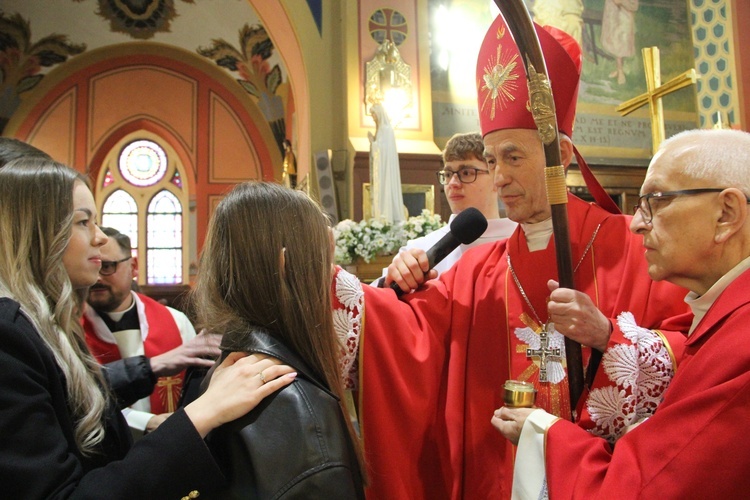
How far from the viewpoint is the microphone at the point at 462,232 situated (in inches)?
67.1

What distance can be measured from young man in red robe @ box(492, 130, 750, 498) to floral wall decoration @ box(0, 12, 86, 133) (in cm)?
1252

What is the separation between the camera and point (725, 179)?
4.20 ft

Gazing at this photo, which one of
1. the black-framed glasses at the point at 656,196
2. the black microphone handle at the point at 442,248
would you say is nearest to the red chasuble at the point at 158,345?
the black microphone handle at the point at 442,248

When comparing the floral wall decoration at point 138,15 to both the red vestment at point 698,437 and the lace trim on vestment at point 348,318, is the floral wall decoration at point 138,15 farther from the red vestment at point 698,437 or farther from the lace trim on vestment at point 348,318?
the red vestment at point 698,437

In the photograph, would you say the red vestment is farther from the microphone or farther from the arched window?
the arched window

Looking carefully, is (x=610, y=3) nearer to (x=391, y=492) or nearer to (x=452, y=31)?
(x=452, y=31)

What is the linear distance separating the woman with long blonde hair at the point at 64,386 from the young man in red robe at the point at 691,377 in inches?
23.3

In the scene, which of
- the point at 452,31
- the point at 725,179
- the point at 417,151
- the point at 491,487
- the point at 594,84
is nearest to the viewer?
the point at 725,179

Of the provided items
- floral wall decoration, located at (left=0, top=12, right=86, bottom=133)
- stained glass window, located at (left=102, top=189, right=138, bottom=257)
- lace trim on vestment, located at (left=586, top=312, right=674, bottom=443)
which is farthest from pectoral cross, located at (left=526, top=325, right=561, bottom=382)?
stained glass window, located at (left=102, top=189, right=138, bottom=257)

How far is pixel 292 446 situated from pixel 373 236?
13.9 ft

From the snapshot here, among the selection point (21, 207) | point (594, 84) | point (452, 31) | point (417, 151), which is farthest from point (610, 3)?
point (21, 207)

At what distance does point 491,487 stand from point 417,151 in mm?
5710

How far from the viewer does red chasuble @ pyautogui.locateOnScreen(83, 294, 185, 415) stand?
279 centimetres

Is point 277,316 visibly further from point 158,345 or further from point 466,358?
point 158,345
